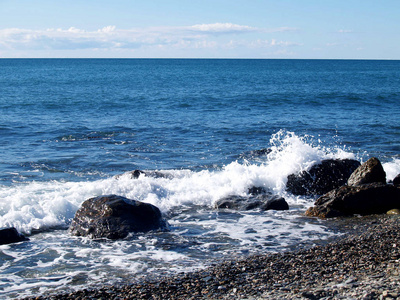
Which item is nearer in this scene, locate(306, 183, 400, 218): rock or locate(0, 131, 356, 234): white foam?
locate(306, 183, 400, 218): rock

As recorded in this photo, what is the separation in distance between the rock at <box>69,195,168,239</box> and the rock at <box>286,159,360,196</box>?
5428 millimetres

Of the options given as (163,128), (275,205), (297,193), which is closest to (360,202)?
(275,205)

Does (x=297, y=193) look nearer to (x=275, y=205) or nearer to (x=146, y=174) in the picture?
(x=275, y=205)

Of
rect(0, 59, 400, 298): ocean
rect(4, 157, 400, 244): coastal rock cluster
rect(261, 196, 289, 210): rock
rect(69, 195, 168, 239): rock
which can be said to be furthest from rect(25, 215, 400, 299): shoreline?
rect(261, 196, 289, 210): rock

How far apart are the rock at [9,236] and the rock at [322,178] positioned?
8372 millimetres

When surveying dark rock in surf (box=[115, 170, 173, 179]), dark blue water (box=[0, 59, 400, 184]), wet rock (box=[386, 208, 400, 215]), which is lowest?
wet rock (box=[386, 208, 400, 215])

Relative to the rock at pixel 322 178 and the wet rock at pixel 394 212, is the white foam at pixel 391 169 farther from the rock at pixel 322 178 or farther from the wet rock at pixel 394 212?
the wet rock at pixel 394 212

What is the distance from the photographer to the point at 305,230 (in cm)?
1081

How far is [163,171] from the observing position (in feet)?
53.6

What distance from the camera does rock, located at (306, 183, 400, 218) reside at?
39.4 ft

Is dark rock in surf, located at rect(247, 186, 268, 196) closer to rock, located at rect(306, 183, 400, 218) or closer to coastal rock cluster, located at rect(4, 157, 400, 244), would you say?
coastal rock cluster, located at rect(4, 157, 400, 244)

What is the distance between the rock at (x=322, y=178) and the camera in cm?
1452

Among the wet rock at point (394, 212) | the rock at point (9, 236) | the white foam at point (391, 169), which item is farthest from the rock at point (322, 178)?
the rock at point (9, 236)

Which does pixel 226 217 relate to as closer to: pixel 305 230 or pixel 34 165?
pixel 305 230
